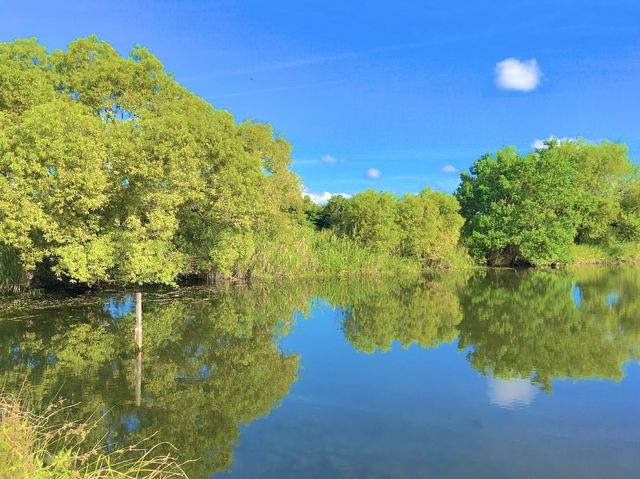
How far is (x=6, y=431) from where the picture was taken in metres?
4.83

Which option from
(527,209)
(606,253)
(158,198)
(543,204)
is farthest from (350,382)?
(606,253)

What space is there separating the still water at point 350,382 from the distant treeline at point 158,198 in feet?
7.52

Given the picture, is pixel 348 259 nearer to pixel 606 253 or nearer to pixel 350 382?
pixel 350 382

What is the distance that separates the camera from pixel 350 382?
405 inches

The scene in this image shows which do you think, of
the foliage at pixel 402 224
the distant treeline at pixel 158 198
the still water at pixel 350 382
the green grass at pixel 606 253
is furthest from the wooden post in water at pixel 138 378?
the green grass at pixel 606 253

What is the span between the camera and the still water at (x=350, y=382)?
22.5ft

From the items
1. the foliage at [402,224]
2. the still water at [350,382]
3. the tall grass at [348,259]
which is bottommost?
the still water at [350,382]

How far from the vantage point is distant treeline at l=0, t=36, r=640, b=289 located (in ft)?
50.8

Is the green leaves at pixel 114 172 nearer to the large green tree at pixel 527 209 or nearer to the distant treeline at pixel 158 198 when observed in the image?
the distant treeline at pixel 158 198

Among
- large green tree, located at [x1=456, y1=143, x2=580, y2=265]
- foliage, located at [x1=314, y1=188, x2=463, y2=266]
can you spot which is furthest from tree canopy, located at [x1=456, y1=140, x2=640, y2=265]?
foliage, located at [x1=314, y1=188, x2=463, y2=266]

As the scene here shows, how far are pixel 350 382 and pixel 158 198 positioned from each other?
1036cm

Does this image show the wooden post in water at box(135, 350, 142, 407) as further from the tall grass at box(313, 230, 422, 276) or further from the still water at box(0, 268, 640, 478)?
the tall grass at box(313, 230, 422, 276)

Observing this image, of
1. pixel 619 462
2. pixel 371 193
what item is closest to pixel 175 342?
pixel 619 462

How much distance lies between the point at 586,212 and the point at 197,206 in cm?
3425
